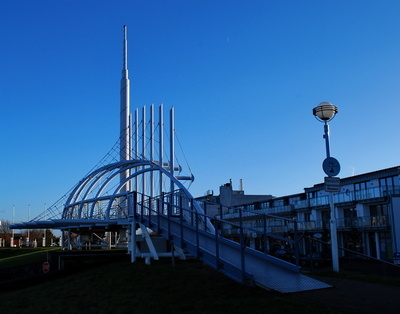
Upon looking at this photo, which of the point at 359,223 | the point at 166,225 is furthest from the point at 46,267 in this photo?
the point at 359,223

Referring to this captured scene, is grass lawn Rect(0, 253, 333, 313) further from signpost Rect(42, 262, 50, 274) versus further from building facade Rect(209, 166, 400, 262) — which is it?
building facade Rect(209, 166, 400, 262)

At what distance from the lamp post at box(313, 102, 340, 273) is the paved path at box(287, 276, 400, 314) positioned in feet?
3.96

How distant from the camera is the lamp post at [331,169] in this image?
12258mm

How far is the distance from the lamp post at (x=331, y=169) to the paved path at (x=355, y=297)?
121 cm

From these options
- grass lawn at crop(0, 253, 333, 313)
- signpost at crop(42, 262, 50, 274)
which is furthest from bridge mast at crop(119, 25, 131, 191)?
grass lawn at crop(0, 253, 333, 313)

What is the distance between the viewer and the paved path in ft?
27.7

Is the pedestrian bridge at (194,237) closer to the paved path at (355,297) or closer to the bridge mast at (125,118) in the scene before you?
the paved path at (355,297)

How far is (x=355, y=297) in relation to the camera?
9438 mm

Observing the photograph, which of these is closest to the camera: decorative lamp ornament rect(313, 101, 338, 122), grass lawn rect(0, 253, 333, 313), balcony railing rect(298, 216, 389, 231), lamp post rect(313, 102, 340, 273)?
grass lawn rect(0, 253, 333, 313)

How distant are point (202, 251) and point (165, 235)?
3.83 m

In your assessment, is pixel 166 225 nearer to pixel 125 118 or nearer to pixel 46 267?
pixel 46 267

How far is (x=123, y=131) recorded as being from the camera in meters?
45.8

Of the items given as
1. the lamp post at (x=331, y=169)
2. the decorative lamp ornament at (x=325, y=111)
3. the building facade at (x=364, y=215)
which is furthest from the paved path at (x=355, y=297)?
the building facade at (x=364, y=215)

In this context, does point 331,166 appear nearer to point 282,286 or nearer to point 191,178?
point 282,286
